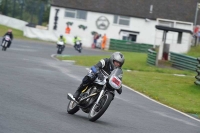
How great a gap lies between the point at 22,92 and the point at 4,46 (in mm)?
24409

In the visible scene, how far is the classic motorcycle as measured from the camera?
12.7 metres

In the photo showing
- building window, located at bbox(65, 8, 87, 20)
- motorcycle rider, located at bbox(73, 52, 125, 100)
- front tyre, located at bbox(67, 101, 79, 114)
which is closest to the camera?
motorcycle rider, located at bbox(73, 52, 125, 100)

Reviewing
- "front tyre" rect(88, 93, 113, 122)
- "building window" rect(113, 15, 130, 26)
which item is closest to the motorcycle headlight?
"front tyre" rect(88, 93, 113, 122)

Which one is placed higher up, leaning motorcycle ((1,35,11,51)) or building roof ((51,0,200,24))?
building roof ((51,0,200,24))

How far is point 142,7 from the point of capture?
7694cm

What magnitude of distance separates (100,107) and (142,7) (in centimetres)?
6477

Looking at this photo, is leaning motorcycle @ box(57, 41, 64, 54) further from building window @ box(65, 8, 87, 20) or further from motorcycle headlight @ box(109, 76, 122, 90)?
motorcycle headlight @ box(109, 76, 122, 90)

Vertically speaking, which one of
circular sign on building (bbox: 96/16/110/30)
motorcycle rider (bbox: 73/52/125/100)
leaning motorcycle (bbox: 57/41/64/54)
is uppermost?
circular sign on building (bbox: 96/16/110/30)

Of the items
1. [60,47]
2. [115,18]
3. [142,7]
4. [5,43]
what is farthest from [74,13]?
[5,43]

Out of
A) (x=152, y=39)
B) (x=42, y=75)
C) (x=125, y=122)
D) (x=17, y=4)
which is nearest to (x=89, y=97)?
(x=125, y=122)

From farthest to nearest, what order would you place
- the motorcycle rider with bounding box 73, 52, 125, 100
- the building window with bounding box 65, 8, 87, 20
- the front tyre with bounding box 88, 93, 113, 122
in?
1. the building window with bounding box 65, 8, 87, 20
2. the motorcycle rider with bounding box 73, 52, 125, 100
3. the front tyre with bounding box 88, 93, 113, 122

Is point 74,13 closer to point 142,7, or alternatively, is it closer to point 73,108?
point 142,7

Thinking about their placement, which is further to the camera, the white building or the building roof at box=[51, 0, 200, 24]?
the building roof at box=[51, 0, 200, 24]

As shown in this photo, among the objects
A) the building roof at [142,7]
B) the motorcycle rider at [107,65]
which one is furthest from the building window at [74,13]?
A: the motorcycle rider at [107,65]
